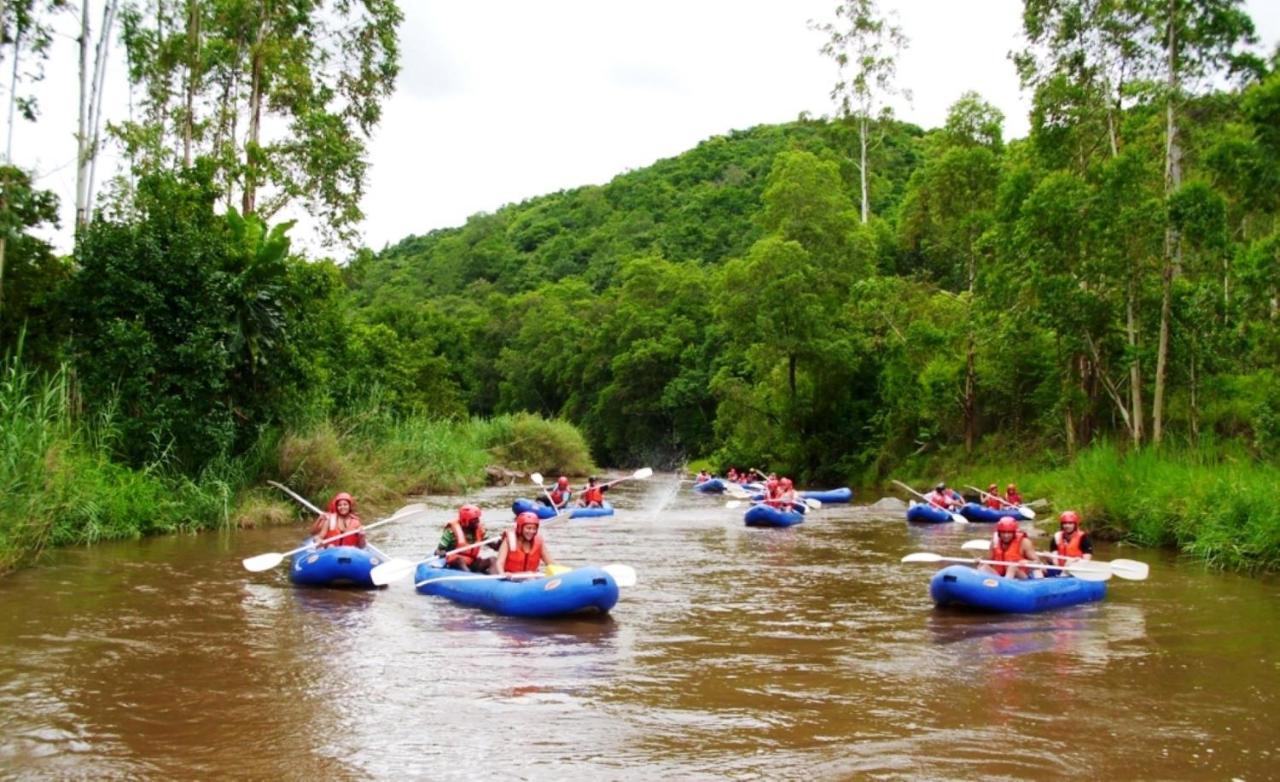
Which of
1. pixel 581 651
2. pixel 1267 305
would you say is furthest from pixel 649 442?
pixel 581 651

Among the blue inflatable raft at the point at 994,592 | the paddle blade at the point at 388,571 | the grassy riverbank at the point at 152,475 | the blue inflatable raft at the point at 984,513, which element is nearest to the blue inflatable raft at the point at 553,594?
the paddle blade at the point at 388,571

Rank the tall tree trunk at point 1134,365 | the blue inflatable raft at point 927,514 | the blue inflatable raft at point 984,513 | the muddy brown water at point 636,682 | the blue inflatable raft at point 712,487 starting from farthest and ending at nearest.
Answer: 1. the blue inflatable raft at point 712,487
2. the blue inflatable raft at point 927,514
3. the blue inflatable raft at point 984,513
4. the tall tree trunk at point 1134,365
5. the muddy brown water at point 636,682

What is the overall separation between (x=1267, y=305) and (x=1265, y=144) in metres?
3.20

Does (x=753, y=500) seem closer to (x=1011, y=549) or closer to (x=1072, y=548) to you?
(x=1072, y=548)

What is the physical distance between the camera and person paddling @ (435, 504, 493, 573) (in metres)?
10.3

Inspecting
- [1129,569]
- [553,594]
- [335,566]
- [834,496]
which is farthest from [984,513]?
[335,566]

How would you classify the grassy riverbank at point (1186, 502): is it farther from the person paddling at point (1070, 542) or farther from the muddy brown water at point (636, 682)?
the person paddling at point (1070, 542)

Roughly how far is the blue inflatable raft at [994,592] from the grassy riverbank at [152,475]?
8674mm

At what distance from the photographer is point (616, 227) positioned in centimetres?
6612

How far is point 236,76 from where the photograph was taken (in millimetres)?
19641

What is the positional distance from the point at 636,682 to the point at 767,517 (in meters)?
11.3

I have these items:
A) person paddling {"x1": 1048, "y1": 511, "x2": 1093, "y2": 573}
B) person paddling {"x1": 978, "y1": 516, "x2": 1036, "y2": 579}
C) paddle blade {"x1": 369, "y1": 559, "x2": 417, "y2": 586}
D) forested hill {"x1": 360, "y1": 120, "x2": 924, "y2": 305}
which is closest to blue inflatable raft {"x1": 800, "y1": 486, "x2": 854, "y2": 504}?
person paddling {"x1": 1048, "y1": 511, "x2": 1093, "y2": 573}

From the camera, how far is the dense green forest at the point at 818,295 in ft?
45.8

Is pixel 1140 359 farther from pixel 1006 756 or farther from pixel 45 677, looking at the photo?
pixel 45 677
